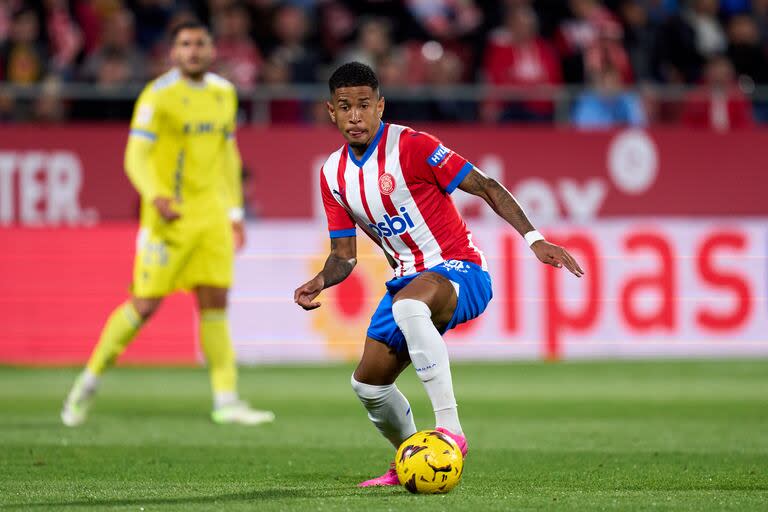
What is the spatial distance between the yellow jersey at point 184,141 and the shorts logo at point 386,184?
10.6 ft

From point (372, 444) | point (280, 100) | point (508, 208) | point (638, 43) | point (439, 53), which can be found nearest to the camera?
point (508, 208)

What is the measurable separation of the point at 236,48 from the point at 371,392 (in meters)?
9.62

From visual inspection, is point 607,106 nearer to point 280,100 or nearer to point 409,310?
point 280,100

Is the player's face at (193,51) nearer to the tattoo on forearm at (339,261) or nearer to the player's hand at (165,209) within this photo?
the player's hand at (165,209)

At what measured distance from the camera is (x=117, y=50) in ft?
48.4

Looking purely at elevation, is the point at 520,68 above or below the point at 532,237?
above

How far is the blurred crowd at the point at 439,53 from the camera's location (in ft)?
49.2

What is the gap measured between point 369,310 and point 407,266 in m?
7.95

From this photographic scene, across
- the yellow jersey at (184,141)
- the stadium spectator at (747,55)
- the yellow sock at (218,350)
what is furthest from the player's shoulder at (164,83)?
the stadium spectator at (747,55)

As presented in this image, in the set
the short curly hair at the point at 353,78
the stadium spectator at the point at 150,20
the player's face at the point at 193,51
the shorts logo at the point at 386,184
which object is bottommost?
the shorts logo at the point at 386,184

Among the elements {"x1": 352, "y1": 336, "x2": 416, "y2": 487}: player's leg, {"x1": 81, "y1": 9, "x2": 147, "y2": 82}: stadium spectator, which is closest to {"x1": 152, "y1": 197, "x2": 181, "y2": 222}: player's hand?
{"x1": 352, "y1": 336, "x2": 416, "y2": 487}: player's leg

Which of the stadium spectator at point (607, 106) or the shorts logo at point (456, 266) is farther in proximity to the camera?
the stadium spectator at point (607, 106)

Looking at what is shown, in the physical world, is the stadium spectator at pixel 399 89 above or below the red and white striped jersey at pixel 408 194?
above

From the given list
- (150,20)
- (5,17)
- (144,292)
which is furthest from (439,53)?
(144,292)
